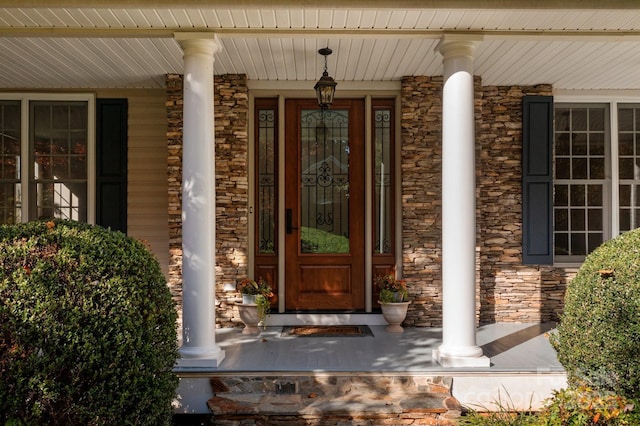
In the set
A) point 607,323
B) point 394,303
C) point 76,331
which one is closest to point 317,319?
point 394,303

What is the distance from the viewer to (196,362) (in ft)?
14.3

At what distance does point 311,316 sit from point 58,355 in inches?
140

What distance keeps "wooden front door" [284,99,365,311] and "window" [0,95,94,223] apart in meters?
2.54

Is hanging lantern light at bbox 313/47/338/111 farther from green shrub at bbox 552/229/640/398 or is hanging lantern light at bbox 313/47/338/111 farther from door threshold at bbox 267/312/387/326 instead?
green shrub at bbox 552/229/640/398

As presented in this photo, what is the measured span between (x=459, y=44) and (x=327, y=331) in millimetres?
3335

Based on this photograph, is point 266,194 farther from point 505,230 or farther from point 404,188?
point 505,230

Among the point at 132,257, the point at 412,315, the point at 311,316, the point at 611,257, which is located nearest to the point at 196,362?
the point at 132,257

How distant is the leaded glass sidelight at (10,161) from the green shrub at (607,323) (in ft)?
20.3

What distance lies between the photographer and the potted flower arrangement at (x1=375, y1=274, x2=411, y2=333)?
18.9 feet

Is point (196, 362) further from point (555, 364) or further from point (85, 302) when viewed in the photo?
point (555, 364)

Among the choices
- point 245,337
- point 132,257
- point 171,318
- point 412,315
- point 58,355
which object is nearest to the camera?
point 58,355

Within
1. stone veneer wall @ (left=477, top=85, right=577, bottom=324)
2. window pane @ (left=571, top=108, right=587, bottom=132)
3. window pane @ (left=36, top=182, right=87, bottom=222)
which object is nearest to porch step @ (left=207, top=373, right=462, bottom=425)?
stone veneer wall @ (left=477, top=85, right=577, bottom=324)

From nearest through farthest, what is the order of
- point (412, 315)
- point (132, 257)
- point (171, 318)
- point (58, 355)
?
point (58, 355) < point (132, 257) < point (171, 318) < point (412, 315)

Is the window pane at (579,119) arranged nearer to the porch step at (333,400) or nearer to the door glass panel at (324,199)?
the door glass panel at (324,199)
